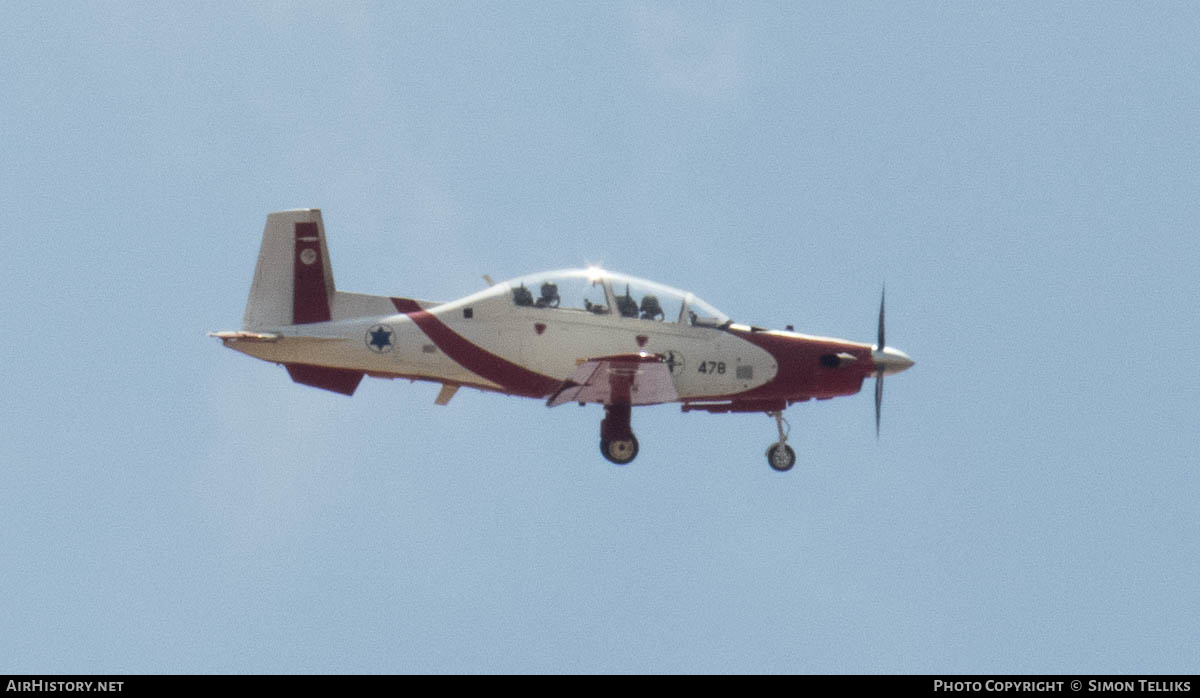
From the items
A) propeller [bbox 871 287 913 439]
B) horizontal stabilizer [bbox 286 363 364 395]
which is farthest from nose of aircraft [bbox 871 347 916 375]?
horizontal stabilizer [bbox 286 363 364 395]

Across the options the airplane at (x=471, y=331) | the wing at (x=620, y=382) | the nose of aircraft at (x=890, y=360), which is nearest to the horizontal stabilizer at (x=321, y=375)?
the airplane at (x=471, y=331)

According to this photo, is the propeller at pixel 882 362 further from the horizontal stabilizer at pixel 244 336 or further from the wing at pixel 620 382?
the horizontal stabilizer at pixel 244 336

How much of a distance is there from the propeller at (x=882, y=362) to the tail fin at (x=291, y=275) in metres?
9.46

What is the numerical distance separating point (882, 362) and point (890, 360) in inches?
6.4

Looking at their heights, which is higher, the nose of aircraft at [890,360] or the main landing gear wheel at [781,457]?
→ the nose of aircraft at [890,360]

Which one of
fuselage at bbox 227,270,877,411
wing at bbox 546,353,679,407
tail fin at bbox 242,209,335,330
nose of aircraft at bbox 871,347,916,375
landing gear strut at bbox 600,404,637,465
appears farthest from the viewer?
nose of aircraft at bbox 871,347,916,375

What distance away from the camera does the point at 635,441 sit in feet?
115

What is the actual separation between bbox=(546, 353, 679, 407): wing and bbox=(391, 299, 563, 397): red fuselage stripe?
438 millimetres

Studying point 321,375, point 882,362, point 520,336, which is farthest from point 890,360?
point 321,375

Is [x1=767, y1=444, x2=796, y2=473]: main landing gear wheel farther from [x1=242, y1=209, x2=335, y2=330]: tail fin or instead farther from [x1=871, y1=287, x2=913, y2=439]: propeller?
[x1=242, y1=209, x2=335, y2=330]: tail fin

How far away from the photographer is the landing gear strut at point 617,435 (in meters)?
35.0

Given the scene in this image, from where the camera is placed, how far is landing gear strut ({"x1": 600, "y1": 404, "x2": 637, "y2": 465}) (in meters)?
35.0

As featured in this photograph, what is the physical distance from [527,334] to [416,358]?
1.88 m
